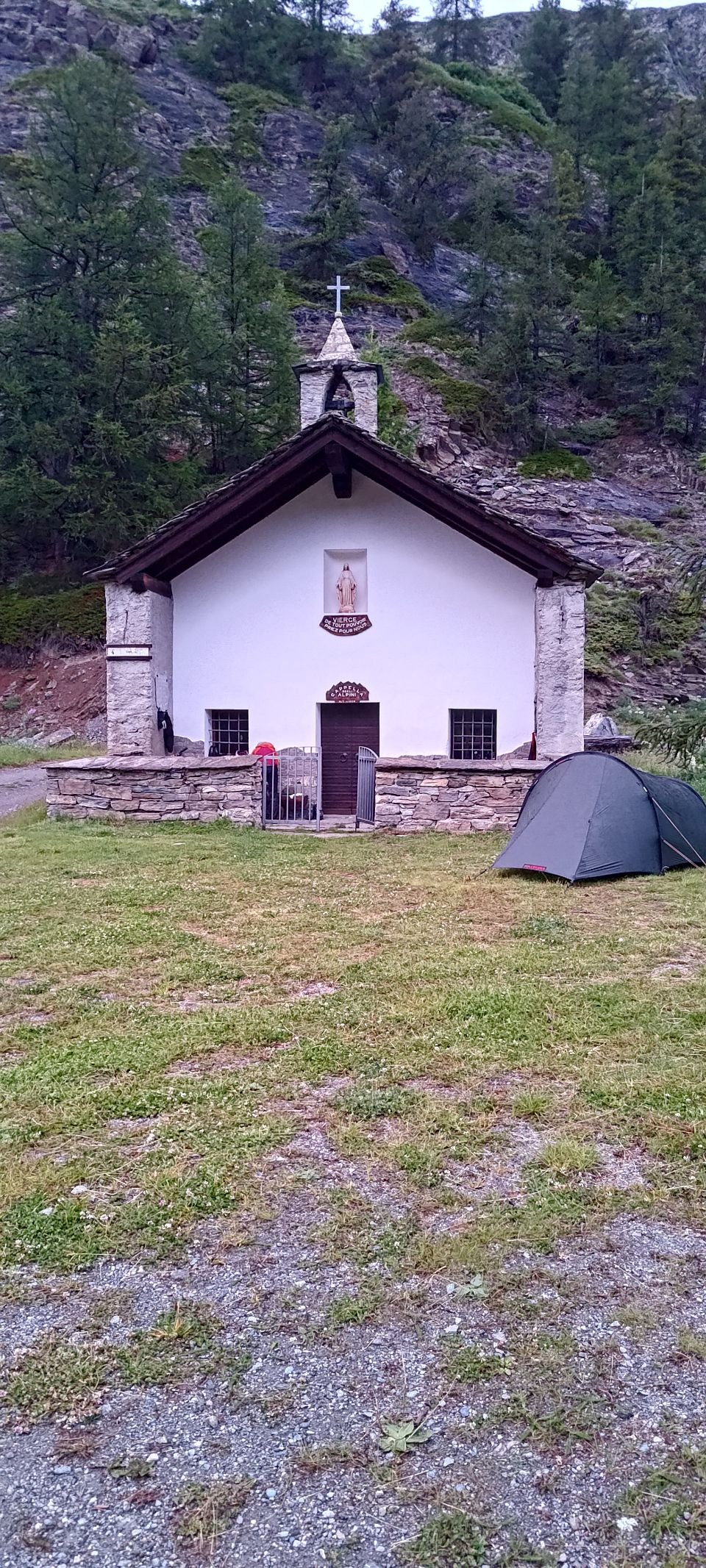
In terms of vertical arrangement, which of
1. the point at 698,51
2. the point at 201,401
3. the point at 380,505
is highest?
the point at 698,51

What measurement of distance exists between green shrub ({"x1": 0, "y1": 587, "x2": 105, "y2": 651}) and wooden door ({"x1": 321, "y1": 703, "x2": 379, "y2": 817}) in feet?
42.7

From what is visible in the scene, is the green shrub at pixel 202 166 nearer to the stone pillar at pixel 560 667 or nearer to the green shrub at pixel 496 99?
the green shrub at pixel 496 99

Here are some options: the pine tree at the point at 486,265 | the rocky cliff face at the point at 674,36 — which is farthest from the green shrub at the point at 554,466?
the rocky cliff face at the point at 674,36

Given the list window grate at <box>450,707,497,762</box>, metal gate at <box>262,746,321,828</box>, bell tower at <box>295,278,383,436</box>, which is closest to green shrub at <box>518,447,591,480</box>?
bell tower at <box>295,278,383,436</box>

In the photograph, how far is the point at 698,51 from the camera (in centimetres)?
8862

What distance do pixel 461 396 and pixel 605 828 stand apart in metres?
31.8

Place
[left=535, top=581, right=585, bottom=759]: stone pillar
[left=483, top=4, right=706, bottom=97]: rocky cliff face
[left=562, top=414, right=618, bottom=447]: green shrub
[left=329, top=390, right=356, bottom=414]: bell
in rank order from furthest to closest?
[left=483, top=4, right=706, bottom=97]: rocky cliff face, [left=562, top=414, right=618, bottom=447]: green shrub, [left=329, top=390, right=356, bottom=414]: bell, [left=535, top=581, right=585, bottom=759]: stone pillar

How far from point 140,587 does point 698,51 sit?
352ft

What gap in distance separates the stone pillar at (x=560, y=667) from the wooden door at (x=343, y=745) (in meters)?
2.85

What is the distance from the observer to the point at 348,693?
50.9ft

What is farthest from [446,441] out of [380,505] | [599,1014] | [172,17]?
[172,17]

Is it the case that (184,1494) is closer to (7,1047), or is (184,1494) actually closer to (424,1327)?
(424,1327)

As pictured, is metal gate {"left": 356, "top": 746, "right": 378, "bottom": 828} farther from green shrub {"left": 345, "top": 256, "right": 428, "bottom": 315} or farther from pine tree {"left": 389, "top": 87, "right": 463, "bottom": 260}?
pine tree {"left": 389, "top": 87, "right": 463, "bottom": 260}

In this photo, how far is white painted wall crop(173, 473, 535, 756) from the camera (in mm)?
15117
